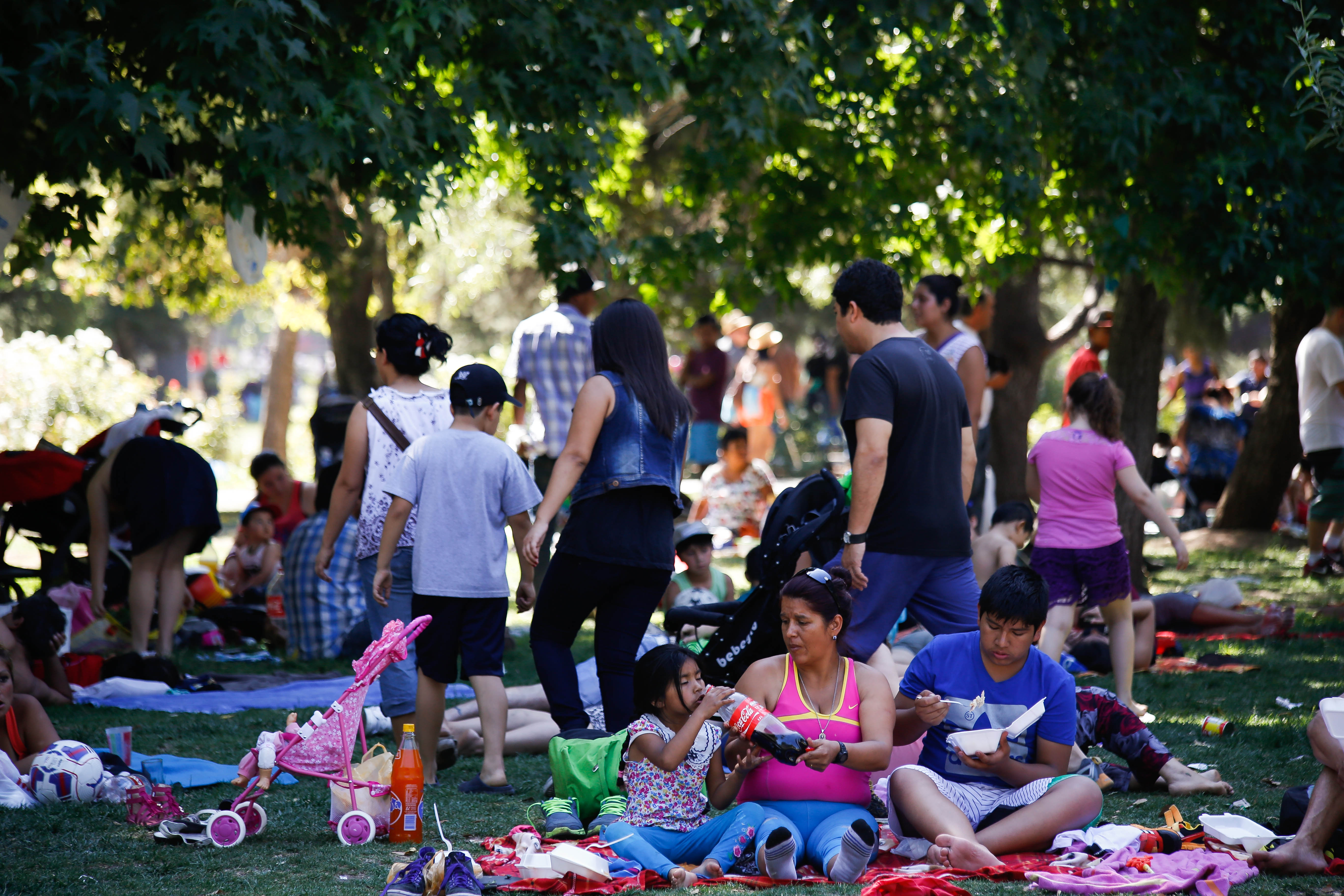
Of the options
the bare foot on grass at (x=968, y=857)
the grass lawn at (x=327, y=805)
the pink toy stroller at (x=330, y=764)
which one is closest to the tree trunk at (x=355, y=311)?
the grass lawn at (x=327, y=805)

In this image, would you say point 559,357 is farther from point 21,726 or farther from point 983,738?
point 983,738

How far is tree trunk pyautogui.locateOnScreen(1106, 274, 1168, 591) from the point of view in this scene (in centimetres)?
999

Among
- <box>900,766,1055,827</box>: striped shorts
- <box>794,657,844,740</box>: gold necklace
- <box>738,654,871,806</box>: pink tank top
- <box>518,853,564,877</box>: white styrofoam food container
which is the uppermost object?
<box>794,657,844,740</box>: gold necklace

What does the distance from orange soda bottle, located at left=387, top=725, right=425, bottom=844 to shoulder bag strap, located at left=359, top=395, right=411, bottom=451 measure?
4.94ft

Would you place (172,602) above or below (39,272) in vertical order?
below

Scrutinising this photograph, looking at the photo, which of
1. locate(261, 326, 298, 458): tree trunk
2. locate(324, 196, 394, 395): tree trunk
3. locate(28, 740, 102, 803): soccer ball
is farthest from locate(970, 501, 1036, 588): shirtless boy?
locate(261, 326, 298, 458): tree trunk

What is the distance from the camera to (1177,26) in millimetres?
9109

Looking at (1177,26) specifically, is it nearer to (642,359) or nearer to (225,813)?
(642,359)

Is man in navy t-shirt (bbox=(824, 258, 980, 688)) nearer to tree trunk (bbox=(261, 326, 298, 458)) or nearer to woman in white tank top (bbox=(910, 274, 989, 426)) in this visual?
woman in white tank top (bbox=(910, 274, 989, 426))

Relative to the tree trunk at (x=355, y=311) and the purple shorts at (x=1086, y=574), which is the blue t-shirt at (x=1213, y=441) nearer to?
the purple shorts at (x=1086, y=574)

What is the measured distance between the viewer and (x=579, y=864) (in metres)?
3.71

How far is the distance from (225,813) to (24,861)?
0.60 metres

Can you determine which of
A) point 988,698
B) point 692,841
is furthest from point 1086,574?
point 692,841

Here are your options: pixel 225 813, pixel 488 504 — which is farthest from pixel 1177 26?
pixel 225 813
